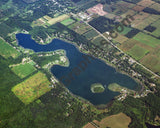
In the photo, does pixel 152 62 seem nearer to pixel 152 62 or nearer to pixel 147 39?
pixel 152 62

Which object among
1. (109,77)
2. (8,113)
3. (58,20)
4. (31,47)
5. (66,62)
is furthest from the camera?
(58,20)

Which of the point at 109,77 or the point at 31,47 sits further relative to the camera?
the point at 31,47

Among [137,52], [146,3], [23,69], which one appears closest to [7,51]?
[23,69]

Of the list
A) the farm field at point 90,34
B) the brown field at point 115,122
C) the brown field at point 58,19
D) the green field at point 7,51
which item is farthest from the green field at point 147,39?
the green field at point 7,51

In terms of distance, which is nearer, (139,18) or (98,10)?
(139,18)

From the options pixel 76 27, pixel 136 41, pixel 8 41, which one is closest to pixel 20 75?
pixel 8 41

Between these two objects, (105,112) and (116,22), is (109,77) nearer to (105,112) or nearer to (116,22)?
(105,112)
